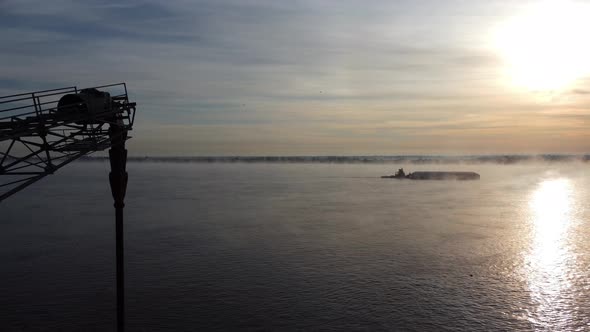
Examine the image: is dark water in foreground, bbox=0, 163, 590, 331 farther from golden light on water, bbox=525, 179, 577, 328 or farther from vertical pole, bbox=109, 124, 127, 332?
vertical pole, bbox=109, 124, 127, 332

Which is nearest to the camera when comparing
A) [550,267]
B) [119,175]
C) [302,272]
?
[119,175]

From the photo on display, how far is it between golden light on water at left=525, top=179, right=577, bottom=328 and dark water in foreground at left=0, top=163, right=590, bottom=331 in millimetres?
210

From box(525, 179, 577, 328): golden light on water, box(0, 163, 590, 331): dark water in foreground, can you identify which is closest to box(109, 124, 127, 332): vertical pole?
box(0, 163, 590, 331): dark water in foreground

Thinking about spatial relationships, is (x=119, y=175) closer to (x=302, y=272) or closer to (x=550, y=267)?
(x=302, y=272)

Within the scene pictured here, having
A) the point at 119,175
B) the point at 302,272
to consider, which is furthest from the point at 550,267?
the point at 119,175

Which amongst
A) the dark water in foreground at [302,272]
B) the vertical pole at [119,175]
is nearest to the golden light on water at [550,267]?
the dark water in foreground at [302,272]

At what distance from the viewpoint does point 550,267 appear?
→ 4150 cm

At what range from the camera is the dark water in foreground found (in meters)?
28.1

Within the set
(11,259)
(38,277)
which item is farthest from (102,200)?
(38,277)

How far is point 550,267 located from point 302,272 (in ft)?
82.8

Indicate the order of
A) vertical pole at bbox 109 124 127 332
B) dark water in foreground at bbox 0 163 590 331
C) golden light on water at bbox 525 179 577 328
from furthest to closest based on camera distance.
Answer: golden light on water at bbox 525 179 577 328, dark water in foreground at bbox 0 163 590 331, vertical pole at bbox 109 124 127 332

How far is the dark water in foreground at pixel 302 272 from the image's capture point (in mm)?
28078

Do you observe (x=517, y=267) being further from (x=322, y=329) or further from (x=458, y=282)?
(x=322, y=329)

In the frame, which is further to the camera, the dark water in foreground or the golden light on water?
the golden light on water
